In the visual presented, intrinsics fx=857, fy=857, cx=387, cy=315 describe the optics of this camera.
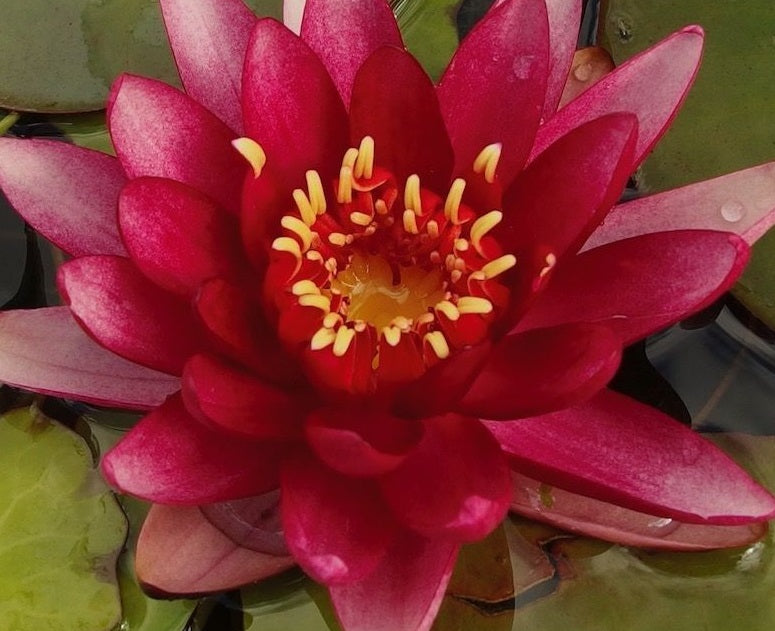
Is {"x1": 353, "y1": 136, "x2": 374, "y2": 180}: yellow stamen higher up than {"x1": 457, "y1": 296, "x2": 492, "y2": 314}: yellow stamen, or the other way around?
{"x1": 353, "y1": 136, "x2": 374, "y2": 180}: yellow stamen

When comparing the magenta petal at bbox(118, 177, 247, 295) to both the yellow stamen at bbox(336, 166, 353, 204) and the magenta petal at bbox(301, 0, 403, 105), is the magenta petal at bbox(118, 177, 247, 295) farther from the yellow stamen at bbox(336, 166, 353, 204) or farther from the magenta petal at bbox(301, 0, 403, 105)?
the magenta petal at bbox(301, 0, 403, 105)

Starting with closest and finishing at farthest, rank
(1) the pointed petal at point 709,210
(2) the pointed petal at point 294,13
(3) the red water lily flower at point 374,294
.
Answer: (3) the red water lily flower at point 374,294, (1) the pointed petal at point 709,210, (2) the pointed petal at point 294,13

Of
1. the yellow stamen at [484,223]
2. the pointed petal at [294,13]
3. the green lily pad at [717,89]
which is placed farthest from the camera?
the green lily pad at [717,89]

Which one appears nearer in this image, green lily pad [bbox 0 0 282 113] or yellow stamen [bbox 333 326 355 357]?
yellow stamen [bbox 333 326 355 357]

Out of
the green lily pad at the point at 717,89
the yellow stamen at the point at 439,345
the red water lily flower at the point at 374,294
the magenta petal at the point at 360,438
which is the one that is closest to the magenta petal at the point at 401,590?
the red water lily flower at the point at 374,294

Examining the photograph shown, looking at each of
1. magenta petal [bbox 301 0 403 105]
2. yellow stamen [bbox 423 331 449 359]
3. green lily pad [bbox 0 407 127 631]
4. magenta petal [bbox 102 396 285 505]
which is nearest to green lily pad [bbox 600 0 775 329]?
magenta petal [bbox 301 0 403 105]

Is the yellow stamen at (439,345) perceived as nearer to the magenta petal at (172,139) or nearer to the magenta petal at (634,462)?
the magenta petal at (634,462)

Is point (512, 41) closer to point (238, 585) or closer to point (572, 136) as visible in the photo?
point (572, 136)
